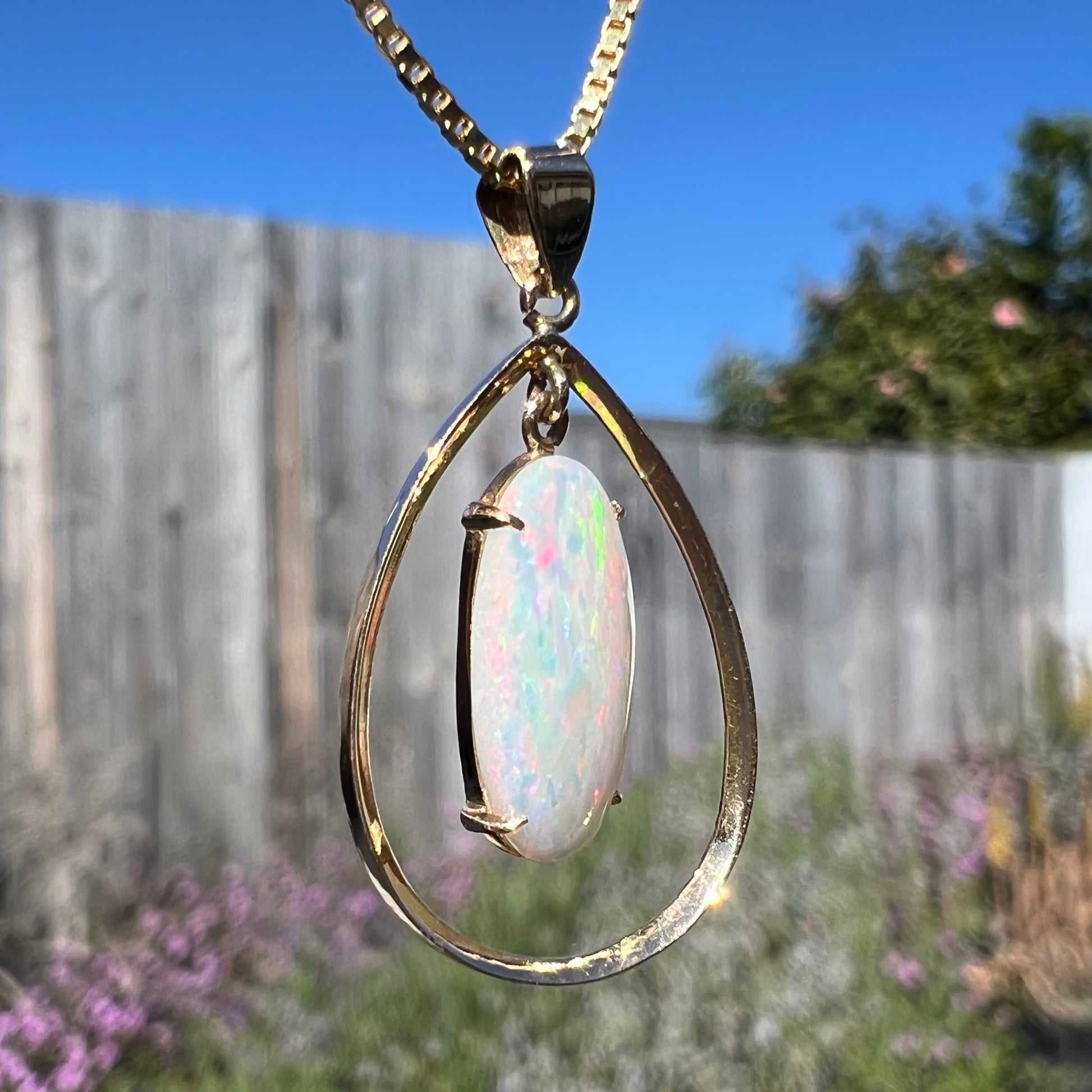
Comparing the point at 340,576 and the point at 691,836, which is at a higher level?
the point at 340,576

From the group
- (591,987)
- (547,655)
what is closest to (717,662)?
(547,655)

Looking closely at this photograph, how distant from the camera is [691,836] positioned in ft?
6.73

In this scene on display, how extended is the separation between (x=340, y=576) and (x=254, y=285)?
0.50 m

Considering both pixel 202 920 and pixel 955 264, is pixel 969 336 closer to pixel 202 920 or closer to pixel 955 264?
pixel 955 264

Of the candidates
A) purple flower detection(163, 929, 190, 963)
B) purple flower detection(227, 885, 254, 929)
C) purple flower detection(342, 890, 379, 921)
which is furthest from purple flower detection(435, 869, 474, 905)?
purple flower detection(163, 929, 190, 963)

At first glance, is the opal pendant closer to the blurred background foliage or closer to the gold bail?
the gold bail

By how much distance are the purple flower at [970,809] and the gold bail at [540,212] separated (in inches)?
93.0

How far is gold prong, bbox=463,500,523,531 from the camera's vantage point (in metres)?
0.60

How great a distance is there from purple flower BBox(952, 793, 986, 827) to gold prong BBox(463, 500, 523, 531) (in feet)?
7.69

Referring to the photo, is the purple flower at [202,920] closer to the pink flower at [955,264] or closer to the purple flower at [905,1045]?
the purple flower at [905,1045]

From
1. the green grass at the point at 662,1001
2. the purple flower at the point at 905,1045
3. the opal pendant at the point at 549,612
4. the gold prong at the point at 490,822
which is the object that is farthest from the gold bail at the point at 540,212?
the purple flower at the point at 905,1045

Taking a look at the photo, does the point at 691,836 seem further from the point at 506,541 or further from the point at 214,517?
the point at 506,541

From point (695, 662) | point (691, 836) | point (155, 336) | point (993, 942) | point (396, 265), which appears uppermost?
point (396, 265)

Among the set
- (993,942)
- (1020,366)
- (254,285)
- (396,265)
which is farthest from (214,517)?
(1020,366)
